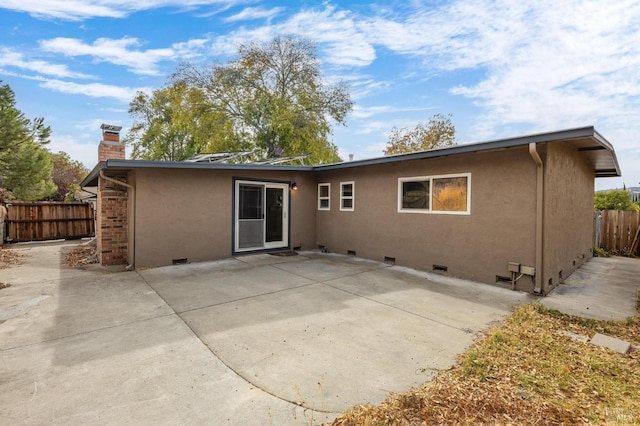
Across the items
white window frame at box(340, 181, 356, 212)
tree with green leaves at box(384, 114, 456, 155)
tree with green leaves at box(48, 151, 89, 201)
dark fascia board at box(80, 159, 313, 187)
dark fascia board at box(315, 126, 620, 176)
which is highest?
tree with green leaves at box(384, 114, 456, 155)

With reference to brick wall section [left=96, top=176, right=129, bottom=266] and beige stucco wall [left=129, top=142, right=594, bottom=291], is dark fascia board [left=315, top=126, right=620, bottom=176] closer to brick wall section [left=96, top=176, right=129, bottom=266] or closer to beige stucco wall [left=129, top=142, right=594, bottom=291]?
beige stucco wall [left=129, top=142, right=594, bottom=291]

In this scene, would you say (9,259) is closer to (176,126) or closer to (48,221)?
(48,221)

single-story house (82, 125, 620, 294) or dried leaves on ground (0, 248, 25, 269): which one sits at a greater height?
single-story house (82, 125, 620, 294)

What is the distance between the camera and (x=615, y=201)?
40.3 feet

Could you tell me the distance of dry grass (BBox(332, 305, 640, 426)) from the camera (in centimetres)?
207

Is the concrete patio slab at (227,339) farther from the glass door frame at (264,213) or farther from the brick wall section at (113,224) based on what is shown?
the glass door frame at (264,213)

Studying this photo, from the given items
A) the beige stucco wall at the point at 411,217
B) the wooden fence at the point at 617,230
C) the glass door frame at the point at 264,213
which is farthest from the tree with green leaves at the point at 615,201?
the glass door frame at the point at 264,213

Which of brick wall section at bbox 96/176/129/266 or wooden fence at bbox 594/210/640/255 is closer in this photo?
brick wall section at bbox 96/176/129/266

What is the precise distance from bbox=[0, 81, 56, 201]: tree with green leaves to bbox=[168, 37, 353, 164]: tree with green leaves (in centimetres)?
871

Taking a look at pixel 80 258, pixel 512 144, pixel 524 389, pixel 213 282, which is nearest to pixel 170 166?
pixel 213 282

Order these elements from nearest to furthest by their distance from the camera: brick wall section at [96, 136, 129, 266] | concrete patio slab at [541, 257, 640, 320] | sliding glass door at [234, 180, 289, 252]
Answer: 1. concrete patio slab at [541, 257, 640, 320]
2. brick wall section at [96, 136, 129, 266]
3. sliding glass door at [234, 180, 289, 252]

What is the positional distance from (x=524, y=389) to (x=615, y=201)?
14331 millimetres

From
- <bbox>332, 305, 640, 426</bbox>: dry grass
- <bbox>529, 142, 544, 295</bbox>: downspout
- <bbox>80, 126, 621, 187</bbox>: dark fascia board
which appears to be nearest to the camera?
<bbox>332, 305, 640, 426</bbox>: dry grass

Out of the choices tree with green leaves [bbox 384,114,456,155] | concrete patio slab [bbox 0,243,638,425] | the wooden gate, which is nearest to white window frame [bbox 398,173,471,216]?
concrete patio slab [bbox 0,243,638,425]
